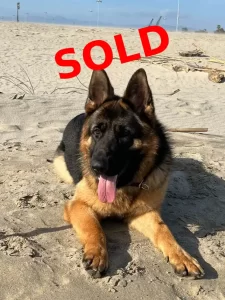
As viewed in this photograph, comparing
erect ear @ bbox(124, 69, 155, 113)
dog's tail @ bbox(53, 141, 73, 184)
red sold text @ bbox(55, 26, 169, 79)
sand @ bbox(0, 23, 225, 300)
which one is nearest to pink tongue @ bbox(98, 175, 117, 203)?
sand @ bbox(0, 23, 225, 300)

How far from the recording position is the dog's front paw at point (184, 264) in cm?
311

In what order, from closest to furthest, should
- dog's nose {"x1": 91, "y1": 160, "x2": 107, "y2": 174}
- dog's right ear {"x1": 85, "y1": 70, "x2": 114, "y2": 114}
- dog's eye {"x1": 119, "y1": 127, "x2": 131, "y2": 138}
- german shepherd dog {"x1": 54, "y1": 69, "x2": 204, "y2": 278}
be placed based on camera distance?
dog's nose {"x1": 91, "y1": 160, "x2": 107, "y2": 174} → german shepherd dog {"x1": 54, "y1": 69, "x2": 204, "y2": 278} → dog's eye {"x1": 119, "y1": 127, "x2": 131, "y2": 138} → dog's right ear {"x1": 85, "y1": 70, "x2": 114, "y2": 114}

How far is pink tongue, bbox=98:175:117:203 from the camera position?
371cm

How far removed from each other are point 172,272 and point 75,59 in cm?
1675

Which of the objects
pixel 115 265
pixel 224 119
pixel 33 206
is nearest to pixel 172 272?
pixel 115 265

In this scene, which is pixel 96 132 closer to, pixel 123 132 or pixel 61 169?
pixel 123 132

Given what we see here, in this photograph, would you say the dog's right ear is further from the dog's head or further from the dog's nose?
the dog's nose

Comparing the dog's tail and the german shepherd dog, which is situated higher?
the german shepherd dog

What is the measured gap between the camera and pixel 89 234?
3416 millimetres

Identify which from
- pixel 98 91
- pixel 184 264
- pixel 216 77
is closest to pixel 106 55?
pixel 216 77

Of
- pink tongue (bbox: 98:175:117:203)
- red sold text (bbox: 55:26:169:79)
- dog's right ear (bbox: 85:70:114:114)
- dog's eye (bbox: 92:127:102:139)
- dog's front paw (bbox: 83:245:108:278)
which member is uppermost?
dog's right ear (bbox: 85:70:114:114)

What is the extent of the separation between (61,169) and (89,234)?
176 centimetres

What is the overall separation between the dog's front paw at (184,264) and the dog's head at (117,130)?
783 millimetres

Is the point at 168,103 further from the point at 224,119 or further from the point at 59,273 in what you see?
the point at 59,273
